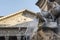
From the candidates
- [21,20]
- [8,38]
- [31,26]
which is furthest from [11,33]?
[31,26]

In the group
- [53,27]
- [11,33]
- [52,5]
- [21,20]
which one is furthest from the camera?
[21,20]

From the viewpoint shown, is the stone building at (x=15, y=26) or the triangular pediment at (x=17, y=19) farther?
the triangular pediment at (x=17, y=19)

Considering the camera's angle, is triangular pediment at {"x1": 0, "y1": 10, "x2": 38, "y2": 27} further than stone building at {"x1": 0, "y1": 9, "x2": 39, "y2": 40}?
Yes

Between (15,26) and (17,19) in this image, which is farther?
(17,19)

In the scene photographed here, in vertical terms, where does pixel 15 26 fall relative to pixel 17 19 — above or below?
below

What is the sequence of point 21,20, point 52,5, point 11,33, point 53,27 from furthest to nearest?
point 21,20 → point 11,33 → point 52,5 → point 53,27

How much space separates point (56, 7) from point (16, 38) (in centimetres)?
2745

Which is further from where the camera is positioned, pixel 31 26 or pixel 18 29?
pixel 18 29

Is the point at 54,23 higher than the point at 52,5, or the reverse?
the point at 52,5

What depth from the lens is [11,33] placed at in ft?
102

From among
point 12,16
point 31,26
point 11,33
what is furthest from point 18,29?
point 31,26

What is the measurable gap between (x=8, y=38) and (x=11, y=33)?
0.65m

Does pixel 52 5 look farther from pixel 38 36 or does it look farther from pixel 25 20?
pixel 25 20

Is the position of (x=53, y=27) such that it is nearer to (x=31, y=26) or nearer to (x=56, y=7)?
(x=56, y=7)
